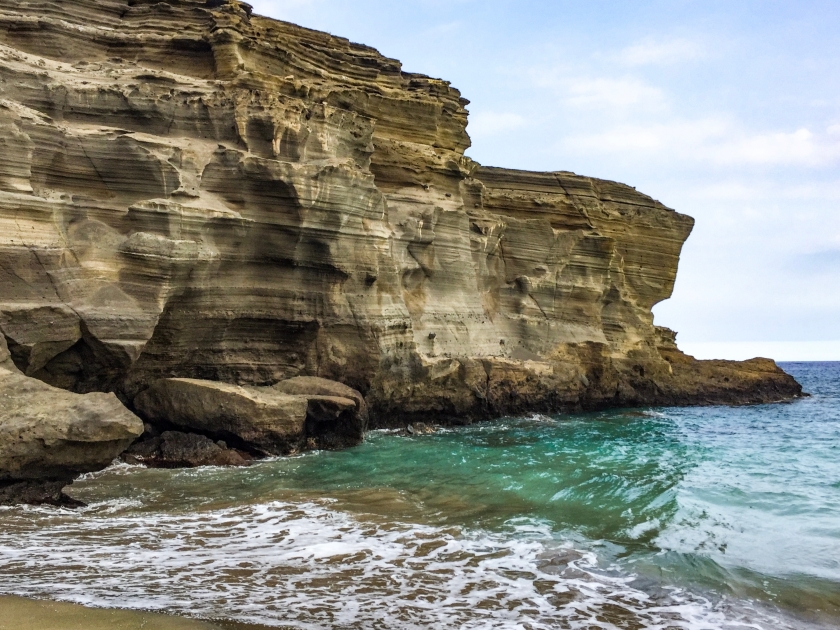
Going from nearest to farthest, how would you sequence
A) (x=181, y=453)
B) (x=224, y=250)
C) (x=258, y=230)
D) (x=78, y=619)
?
(x=78, y=619) → (x=181, y=453) → (x=224, y=250) → (x=258, y=230)

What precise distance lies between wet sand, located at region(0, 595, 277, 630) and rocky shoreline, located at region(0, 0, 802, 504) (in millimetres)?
3945

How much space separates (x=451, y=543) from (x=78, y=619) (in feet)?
13.3

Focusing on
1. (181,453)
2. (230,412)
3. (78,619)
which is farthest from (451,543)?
(181,453)

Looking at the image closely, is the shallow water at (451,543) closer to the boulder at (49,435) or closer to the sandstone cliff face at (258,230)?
the boulder at (49,435)

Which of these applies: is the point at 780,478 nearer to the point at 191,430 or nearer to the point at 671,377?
the point at 191,430

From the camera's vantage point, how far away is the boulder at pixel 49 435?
891 cm

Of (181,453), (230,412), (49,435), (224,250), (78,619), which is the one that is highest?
(224,250)

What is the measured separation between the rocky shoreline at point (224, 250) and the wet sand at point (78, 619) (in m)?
3.95

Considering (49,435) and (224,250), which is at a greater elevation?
(224,250)

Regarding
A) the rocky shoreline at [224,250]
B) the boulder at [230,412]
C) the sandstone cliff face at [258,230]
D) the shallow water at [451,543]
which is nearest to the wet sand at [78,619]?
the shallow water at [451,543]

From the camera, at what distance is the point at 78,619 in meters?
5.29

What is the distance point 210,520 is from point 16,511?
7.66 ft

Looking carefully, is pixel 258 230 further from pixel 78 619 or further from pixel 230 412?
pixel 78 619

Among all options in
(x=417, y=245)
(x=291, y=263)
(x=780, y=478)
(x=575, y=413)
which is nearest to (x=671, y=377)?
(x=575, y=413)
